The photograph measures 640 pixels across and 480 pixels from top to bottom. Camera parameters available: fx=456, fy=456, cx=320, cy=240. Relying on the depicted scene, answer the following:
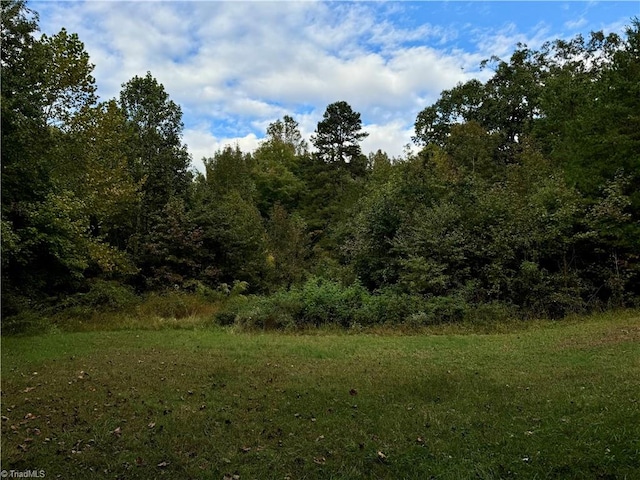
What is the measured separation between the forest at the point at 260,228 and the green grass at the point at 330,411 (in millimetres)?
4096

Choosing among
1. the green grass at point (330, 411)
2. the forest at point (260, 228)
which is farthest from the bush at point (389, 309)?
the green grass at point (330, 411)

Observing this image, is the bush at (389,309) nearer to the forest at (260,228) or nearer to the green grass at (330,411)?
the forest at (260,228)

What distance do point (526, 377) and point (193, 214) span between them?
1833cm

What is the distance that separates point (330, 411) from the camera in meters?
5.43

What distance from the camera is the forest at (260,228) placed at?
39.0 ft

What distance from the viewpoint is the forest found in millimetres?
11891

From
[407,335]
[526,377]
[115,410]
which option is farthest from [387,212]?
[115,410]

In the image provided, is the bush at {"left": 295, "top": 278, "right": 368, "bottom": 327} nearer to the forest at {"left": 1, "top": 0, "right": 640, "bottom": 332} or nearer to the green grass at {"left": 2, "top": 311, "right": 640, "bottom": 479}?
the forest at {"left": 1, "top": 0, "right": 640, "bottom": 332}

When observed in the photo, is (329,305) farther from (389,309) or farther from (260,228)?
(260,228)

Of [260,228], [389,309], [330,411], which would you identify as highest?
[260,228]

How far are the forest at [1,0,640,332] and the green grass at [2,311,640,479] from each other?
4096 millimetres

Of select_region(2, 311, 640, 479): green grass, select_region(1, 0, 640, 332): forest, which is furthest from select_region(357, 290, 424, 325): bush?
select_region(2, 311, 640, 479): green grass

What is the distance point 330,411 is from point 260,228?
19700 millimetres

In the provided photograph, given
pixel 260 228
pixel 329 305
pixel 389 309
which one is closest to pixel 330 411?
pixel 389 309
